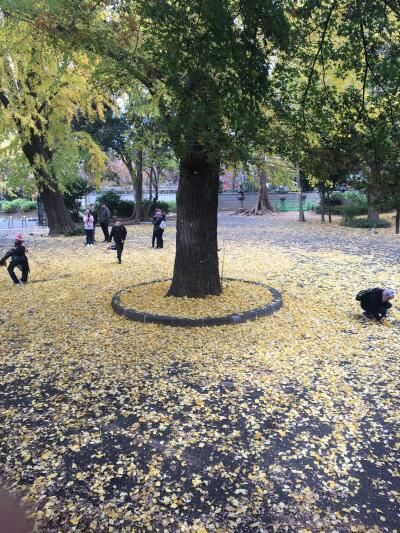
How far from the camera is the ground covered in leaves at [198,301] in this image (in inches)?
317

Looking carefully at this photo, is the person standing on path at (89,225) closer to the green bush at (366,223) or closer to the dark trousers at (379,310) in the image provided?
the dark trousers at (379,310)

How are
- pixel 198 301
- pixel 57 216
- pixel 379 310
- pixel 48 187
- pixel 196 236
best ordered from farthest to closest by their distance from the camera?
pixel 57 216, pixel 48 187, pixel 196 236, pixel 198 301, pixel 379 310

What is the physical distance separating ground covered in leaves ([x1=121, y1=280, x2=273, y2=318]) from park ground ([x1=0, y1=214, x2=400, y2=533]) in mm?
462

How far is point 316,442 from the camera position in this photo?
430 centimetres

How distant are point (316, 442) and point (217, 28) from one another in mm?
3950

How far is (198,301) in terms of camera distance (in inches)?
338

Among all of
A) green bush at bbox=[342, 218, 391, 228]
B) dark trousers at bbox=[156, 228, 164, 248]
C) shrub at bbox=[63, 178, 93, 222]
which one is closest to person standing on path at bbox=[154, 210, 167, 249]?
dark trousers at bbox=[156, 228, 164, 248]

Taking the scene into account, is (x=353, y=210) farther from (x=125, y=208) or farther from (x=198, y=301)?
(x=198, y=301)

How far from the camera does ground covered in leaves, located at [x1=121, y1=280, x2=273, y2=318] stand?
8062 mm

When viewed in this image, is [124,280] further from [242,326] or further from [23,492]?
[23,492]

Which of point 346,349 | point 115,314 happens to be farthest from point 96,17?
point 346,349

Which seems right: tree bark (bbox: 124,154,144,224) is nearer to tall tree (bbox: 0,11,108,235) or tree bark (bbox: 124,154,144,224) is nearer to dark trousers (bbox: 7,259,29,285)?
tall tree (bbox: 0,11,108,235)

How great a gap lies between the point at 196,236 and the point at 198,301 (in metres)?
1.23

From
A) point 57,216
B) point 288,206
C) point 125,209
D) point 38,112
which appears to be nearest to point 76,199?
point 125,209
